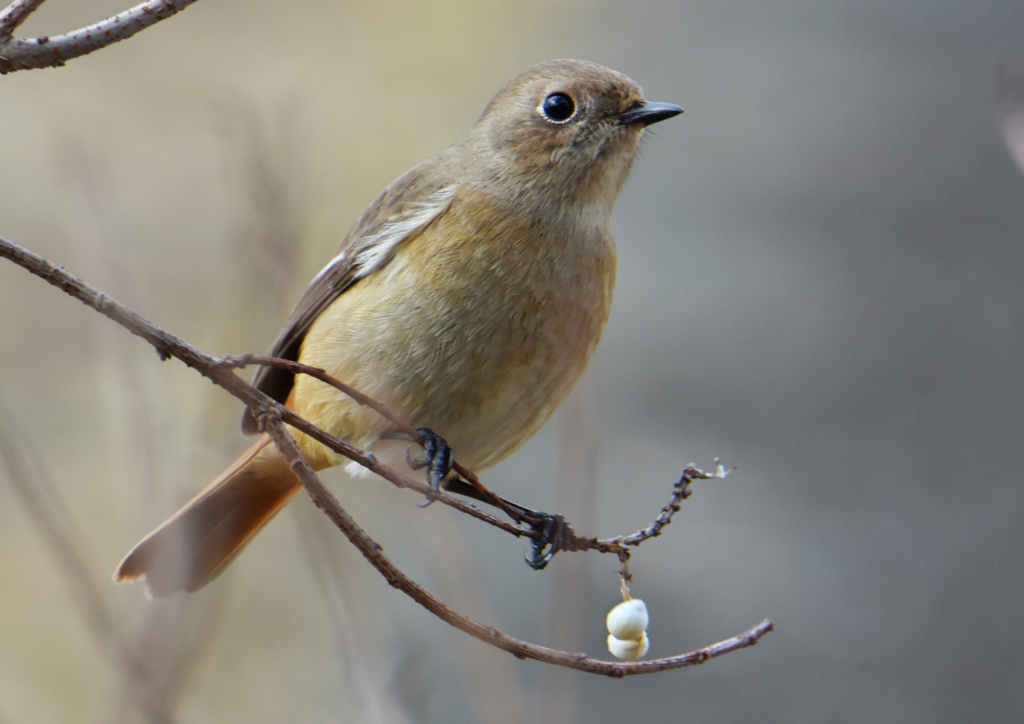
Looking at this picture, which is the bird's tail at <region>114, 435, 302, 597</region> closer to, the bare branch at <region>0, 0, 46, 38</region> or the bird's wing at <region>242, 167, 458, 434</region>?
the bird's wing at <region>242, 167, 458, 434</region>

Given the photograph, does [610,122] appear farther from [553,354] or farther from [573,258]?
[553,354]

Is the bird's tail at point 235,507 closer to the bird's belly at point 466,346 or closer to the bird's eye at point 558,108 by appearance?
the bird's belly at point 466,346

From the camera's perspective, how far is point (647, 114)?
248 cm

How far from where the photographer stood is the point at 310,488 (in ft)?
5.09

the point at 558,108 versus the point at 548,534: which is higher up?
the point at 558,108

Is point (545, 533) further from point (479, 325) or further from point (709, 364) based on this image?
point (709, 364)

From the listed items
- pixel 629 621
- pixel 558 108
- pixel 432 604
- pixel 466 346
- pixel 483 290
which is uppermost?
pixel 558 108

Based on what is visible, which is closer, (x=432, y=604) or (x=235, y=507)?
(x=432, y=604)

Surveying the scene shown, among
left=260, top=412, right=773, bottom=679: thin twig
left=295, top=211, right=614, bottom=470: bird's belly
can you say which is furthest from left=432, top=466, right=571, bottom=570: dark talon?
left=260, top=412, right=773, bottom=679: thin twig

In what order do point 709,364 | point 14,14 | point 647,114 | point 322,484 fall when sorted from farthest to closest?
point 709,364
point 647,114
point 322,484
point 14,14

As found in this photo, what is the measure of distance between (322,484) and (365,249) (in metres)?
1.28

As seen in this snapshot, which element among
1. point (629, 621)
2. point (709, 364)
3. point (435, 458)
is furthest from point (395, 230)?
point (709, 364)

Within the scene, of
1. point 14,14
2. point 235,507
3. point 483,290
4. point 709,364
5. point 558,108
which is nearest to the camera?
point 14,14

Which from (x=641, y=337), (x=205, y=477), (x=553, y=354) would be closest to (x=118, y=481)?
(x=641, y=337)
